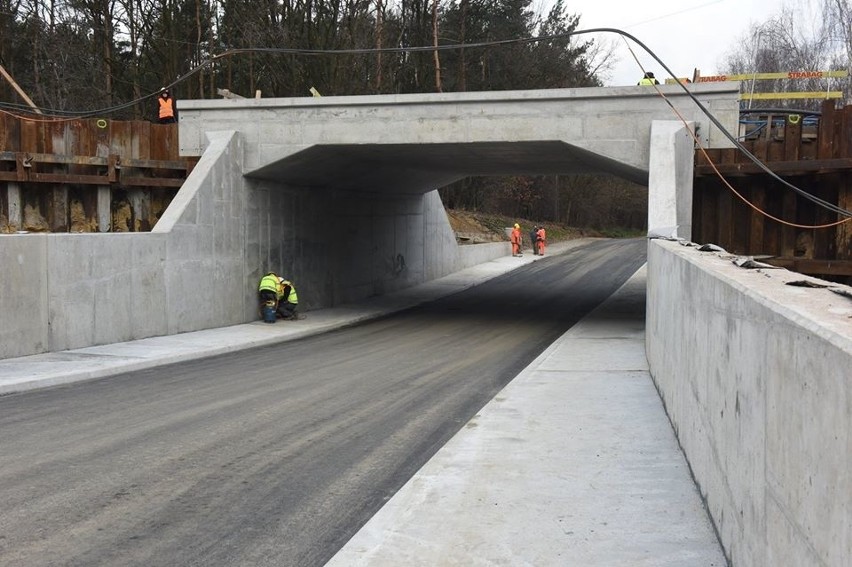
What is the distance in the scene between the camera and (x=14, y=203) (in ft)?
64.0

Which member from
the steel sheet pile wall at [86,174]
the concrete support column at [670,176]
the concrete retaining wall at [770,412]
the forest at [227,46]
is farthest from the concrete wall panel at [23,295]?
the forest at [227,46]

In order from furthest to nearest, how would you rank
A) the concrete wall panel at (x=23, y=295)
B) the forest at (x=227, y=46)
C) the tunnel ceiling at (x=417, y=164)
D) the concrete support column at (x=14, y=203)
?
1. the forest at (x=227, y=46)
2. the tunnel ceiling at (x=417, y=164)
3. the concrete support column at (x=14, y=203)
4. the concrete wall panel at (x=23, y=295)

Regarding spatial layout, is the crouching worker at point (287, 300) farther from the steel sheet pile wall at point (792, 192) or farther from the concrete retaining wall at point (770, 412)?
the concrete retaining wall at point (770, 412)

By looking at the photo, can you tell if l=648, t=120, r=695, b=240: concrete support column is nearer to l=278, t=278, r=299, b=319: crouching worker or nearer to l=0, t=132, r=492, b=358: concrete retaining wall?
l=278, t=278, r=299, b=319: crouching worker

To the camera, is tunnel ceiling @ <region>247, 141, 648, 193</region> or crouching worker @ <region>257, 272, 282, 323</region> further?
crouching worker @ <region>257, 272, 282, 323</region>

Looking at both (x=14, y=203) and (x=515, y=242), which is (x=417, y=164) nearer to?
(x=14, y=203)

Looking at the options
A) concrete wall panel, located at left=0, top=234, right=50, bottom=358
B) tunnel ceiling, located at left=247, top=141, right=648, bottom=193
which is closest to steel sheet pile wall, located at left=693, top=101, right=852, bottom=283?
tunnel ceiling, located at left=247, top=141, right=648, bottom=193

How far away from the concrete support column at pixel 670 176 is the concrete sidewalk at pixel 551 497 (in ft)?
19.9

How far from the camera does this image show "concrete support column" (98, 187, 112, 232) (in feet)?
68.2

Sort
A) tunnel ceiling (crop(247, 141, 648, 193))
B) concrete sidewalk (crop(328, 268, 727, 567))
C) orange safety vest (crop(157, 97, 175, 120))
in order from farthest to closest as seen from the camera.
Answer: orange safety vest (crop(157, 97, 175, 120)), tunnel ceiling (crop(247, 141, 648, 193)), concrete sidewalk (crop(328, 268, 727, 567))

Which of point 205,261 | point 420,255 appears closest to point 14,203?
point 205,261

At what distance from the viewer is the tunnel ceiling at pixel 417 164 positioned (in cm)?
2008

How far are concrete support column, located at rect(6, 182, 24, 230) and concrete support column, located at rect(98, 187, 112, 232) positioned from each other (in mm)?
1827

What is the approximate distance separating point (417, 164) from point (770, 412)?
21.3 metres
